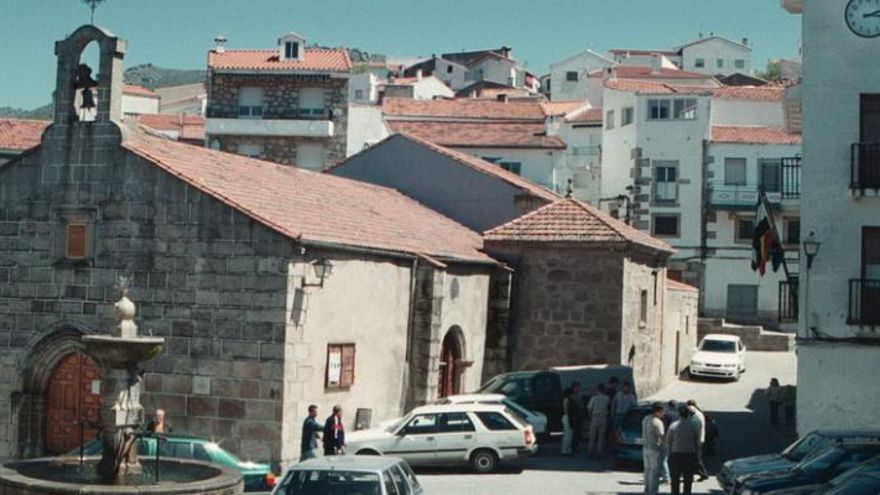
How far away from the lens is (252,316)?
22.0 m

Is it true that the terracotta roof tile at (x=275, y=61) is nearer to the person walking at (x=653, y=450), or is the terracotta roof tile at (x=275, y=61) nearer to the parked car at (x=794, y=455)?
the person walking at (x=653, y=450)

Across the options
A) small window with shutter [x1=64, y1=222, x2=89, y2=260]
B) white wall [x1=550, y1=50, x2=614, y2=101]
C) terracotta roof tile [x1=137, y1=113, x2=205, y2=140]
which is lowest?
small window with shutter [x1=64, y1=222, x2=89, y2=260]

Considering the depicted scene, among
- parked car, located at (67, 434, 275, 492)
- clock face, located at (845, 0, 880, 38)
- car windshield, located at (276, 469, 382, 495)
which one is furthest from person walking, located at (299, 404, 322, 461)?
clock face, located at (845, 0, 880, 38)

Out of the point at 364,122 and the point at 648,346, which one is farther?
the point at 364,122

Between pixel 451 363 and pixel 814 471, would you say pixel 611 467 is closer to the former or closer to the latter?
pixel 451 363

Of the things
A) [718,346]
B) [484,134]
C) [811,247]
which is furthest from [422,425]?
[484,134]

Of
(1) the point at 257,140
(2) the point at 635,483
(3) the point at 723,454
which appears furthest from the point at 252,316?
(1) the point at 257,140

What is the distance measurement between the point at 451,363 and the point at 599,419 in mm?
5240

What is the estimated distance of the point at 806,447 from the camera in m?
19.4

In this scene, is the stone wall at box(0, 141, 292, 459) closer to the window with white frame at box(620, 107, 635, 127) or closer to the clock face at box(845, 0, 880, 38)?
the clock face at box(845, 0, 880, 38)

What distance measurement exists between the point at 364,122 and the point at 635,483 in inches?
1632

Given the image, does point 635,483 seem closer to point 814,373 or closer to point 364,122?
point 814,373

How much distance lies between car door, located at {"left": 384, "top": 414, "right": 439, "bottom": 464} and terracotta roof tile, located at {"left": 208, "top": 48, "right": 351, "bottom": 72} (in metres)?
39.1

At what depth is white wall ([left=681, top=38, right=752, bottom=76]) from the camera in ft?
341
